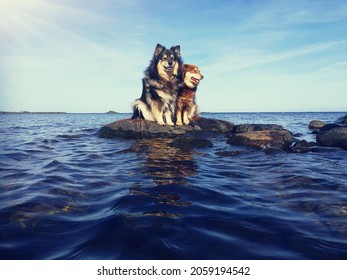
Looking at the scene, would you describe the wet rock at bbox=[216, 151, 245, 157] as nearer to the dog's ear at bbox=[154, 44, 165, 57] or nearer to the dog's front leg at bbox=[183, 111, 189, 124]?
the dog's front leg at bbox=[183, 111, 189, 124]

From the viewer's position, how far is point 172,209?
3.61m

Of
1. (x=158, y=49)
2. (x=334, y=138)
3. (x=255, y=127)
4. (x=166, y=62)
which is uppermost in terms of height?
(x=158, y=49)

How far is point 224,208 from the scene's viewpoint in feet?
12.4

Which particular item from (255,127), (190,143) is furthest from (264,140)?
(255,127)

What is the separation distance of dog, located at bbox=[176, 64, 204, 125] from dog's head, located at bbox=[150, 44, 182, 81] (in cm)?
48

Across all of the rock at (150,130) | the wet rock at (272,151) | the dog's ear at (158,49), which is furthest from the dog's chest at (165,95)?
the wet rock at (272,151)

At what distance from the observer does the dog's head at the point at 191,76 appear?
467 inches

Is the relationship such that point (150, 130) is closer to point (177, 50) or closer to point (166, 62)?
point (166, 62)

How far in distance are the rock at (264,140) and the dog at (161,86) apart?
341 centimetres

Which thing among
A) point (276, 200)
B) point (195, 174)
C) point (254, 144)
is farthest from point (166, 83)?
point (276, 200)

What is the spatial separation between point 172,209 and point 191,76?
911 centimetres

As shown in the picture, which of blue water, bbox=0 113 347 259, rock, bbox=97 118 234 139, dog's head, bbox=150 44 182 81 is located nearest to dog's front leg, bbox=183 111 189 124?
rock, bbox=97 118 234 139

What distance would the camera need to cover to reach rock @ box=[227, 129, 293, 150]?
359 inches

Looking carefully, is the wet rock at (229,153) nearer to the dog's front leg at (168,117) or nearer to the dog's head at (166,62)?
the dog's front leg at (168,117)
